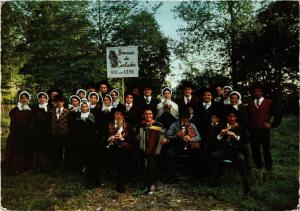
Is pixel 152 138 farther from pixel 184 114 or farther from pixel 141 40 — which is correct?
pixel 141 40

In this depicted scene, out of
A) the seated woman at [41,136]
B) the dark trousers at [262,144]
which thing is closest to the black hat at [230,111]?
the dark trousers at [262,144]

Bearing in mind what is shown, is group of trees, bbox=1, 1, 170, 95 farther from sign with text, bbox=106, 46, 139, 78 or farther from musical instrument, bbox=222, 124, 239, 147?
musical instrument, bbox=222, 124, 239, 147

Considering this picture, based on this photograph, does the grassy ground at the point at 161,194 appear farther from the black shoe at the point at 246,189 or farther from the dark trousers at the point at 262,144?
the dark trousers at the point at 262,144

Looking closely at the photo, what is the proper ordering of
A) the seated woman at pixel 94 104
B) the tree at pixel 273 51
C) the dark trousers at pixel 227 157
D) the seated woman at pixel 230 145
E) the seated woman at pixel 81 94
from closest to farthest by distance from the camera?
the dark trousers at pixel 227 157
the seated woman at pixel 230 145
the seated woman at pixel 94 104
the seated woman at pixel 81 94
the tree at pixel 273 51

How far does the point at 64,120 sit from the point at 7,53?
34.5 ft

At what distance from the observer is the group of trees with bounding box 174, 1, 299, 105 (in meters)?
17.4

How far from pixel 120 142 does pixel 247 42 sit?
1281cm

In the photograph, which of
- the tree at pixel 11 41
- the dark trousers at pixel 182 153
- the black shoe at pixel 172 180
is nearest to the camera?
the dark trousers at pixel 182 153

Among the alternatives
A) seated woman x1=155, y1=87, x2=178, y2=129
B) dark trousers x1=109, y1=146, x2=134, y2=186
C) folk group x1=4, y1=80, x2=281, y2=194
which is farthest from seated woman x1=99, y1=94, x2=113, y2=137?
seated woman x1=155, y1=87, x2=178, y2=129

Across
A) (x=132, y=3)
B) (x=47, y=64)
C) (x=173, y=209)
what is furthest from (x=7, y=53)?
(x=173, y=209)

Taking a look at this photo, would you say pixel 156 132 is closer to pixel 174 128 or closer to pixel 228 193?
pixel 174 128

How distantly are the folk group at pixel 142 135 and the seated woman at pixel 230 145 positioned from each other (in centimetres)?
2

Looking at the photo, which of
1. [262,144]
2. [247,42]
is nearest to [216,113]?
[262,144]

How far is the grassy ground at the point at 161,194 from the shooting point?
19.1 feet
